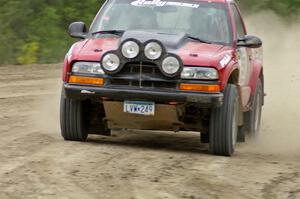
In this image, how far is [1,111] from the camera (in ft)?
38.3

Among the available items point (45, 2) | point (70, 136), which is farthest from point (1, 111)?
point (45, 2)

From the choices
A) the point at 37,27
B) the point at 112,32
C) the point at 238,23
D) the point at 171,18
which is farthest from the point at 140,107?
the point at 37,27

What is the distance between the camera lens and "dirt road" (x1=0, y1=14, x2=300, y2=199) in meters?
6.14

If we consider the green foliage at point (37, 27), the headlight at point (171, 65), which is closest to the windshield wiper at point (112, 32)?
the headlight at point (171, 65)

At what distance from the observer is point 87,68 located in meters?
8.09

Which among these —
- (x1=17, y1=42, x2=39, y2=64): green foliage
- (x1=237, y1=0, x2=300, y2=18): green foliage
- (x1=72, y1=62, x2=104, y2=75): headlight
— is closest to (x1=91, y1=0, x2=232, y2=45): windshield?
(x1=72, y1=62, x2=104, y2=75): headlight

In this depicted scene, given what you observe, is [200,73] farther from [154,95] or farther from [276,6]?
[276,6]

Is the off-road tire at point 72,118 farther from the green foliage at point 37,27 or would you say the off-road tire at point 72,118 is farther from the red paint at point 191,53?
the green foliage at point 37,27

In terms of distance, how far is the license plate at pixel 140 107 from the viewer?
314 inches

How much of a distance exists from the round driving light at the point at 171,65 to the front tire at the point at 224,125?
70 cm

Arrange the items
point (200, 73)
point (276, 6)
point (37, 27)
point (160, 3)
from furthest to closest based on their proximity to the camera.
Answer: point (276, 6) → point (37, 27) → point (160, 3) → point (200, 73)

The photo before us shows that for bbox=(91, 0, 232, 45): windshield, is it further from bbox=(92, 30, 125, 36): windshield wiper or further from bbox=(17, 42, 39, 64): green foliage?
bbox=(17, 42, 39, 64): green foliage

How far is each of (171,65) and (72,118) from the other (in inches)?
52.9

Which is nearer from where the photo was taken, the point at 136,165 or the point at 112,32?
the point at 136,165
